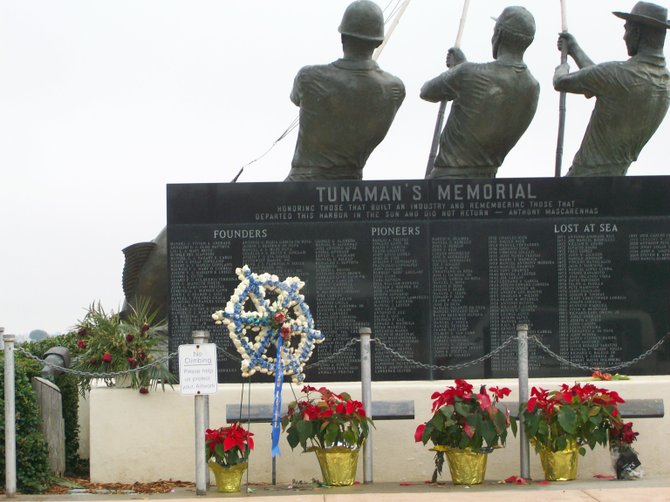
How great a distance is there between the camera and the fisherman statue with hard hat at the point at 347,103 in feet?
43.2

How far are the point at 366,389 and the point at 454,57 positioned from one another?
493 centimetres

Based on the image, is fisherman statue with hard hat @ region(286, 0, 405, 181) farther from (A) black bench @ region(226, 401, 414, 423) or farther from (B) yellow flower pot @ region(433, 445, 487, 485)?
(B) yellow flower pot @ region(433, 445, 487, 485)

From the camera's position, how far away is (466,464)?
10914mm

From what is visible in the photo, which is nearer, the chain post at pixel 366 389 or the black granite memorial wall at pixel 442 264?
the chain post at pixel 366 389

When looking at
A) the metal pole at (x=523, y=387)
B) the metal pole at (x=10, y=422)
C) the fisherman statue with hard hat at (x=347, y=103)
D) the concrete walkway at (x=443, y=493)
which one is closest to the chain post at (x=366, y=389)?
the concrete walkway at (x=443, y=493)

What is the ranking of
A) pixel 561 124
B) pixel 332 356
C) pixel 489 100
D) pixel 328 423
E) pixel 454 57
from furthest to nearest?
pixel 561 124, pixel 454 57, pixel 489 100, pixel 332 356, pixel 328 423

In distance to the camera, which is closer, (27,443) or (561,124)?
(27,443)

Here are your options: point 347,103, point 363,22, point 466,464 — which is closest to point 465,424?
point 466,464

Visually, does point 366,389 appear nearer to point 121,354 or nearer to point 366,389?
point 366,389

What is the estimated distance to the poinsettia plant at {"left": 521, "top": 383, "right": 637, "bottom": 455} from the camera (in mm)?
10844

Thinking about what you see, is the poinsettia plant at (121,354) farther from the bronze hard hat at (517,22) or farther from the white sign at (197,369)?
the bronze hard hat at (517,22)

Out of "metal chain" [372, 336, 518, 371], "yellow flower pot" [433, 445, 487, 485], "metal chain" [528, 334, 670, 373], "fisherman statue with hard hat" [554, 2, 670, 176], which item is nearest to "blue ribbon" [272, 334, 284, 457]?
"metal chain" [372, 336, 518, 371]

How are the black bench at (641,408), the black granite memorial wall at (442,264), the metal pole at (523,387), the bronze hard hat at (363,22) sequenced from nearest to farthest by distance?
the metal pole at (523,387) → the black bench at (641,408) → the black granite memorial wall at (442,264) → the bronze hard hat at (363,22)

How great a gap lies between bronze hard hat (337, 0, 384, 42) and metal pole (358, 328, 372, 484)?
365cm
